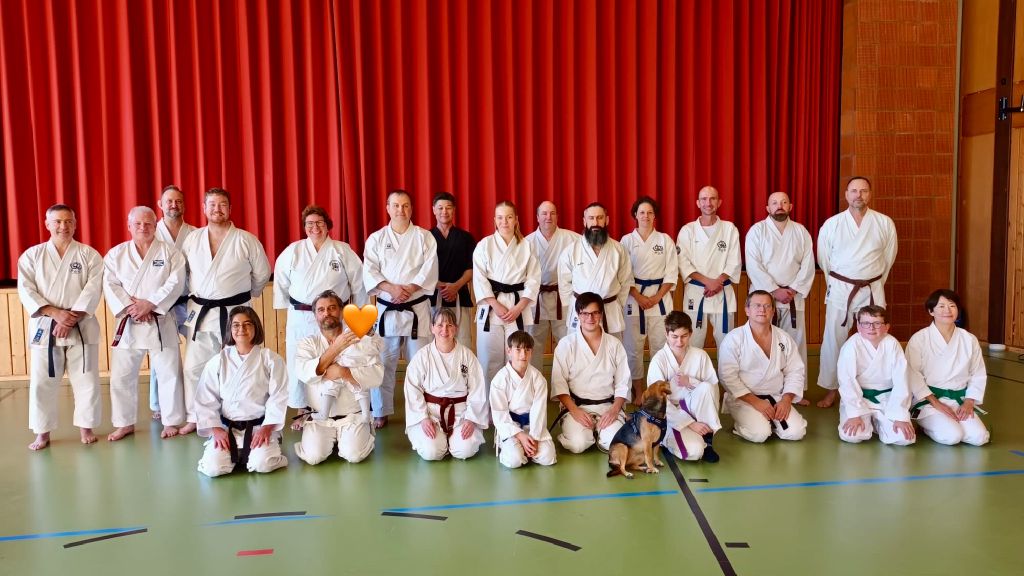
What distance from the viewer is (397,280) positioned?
4.50 metres

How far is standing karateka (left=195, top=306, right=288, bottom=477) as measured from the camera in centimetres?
354

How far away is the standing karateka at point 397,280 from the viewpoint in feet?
14.7

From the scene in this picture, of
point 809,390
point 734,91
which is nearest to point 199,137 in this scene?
point 734,91

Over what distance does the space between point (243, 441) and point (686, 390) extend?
7.50 feet

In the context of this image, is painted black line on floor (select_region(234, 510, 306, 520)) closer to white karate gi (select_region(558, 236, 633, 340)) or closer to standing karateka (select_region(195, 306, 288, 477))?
standing karateka (select_region(195, 306, 288, 477))

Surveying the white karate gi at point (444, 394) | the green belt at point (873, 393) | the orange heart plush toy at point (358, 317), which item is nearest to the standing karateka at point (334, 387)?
the white karate gi at point (444, 394)

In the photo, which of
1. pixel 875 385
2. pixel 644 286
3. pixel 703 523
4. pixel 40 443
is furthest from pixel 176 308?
pixel 875 385

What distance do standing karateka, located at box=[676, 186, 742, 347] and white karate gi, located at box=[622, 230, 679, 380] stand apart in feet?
0.62

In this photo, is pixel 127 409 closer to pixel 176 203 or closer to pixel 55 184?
pixel 176 203

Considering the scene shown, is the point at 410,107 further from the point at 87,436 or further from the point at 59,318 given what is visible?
the point at 87,436

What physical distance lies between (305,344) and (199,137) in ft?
10.4

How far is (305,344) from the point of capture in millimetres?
3826


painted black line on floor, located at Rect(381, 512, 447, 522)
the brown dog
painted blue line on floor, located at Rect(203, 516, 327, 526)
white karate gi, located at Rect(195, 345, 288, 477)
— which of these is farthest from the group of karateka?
painted black line on floor, located at Rect(381, 512, 447, 522)

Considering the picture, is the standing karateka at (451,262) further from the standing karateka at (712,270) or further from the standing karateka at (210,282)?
the standing karateka at (712,270)
